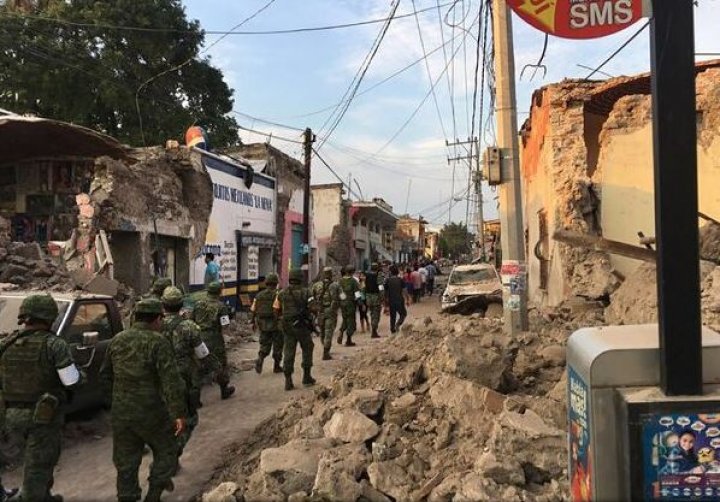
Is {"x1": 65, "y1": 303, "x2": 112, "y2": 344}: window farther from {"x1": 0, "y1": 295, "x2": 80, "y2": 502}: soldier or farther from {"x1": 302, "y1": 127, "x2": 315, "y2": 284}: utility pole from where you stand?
{"x1": 302, "y1": 127, "x2": 315, "y2": 284}: utility pole

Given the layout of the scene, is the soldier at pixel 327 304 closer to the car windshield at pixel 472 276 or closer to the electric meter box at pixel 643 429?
the car windshield at pixel 472 276

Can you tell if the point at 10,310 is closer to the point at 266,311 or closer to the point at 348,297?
the point at 266,311

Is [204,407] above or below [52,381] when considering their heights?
below

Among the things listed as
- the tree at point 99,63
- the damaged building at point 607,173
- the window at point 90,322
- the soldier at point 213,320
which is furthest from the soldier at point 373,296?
the tree at point 99,63

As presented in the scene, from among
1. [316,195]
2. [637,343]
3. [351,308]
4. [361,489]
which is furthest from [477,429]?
[316,195]

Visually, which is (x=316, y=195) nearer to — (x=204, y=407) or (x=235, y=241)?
(x=235, y=241)

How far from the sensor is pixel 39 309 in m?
4.34

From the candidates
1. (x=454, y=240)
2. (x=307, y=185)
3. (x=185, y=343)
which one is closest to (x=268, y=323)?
(x=185, y=343)

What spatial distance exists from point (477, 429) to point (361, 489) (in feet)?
3.84

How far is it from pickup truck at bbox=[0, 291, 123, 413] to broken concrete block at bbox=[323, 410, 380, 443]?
9.17 feet

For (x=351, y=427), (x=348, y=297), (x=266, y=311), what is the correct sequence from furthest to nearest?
(x=348, y=297) → (x=266, y=311) → (x=351, y=427)

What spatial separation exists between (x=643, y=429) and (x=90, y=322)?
6.10 metres

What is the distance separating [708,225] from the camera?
26.0ft

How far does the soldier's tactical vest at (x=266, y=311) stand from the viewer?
9.48 metres
